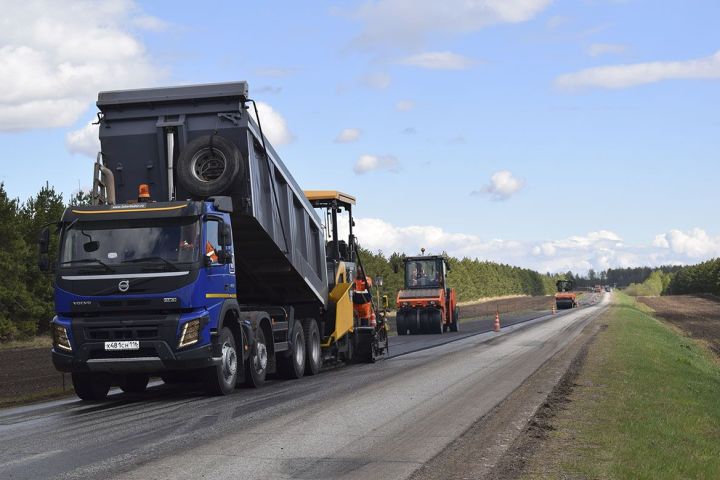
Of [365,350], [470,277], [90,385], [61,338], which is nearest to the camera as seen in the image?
[61,338]

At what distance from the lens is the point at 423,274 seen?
4053 cm

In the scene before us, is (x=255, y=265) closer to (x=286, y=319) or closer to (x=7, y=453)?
(x=286, y=319)

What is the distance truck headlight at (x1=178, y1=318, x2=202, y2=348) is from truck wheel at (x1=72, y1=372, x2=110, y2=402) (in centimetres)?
218

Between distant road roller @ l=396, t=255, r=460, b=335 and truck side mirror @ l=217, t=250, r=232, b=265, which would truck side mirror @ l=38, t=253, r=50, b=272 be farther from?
distant road roller @ l=396, t=255, r=460, b=335

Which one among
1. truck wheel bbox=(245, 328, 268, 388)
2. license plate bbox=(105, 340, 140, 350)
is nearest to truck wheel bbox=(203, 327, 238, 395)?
truck wheel bbox=(245, 328, 268, 388)

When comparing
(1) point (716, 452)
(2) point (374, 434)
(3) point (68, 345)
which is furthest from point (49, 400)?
(1) point (716, 452)

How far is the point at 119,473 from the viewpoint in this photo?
7887 mm

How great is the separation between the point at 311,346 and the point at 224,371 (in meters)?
4.55

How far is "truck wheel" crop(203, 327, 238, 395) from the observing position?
14.1 meters

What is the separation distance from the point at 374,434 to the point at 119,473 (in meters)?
3.16

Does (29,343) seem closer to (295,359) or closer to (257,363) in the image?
(295,359)

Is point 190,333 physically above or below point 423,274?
below

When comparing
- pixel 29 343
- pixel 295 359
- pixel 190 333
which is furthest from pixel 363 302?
pixel 29 343

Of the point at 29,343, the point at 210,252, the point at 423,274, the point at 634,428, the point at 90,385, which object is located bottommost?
the point at 634,428
